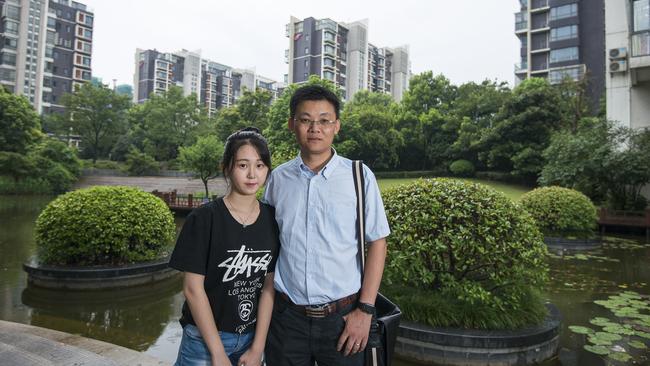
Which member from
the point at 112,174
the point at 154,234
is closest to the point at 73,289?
the point at 154,234

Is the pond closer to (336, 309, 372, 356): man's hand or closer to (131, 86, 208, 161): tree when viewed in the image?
(336, 309, 372, 356): man's hand

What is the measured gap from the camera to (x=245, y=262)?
1759 mm

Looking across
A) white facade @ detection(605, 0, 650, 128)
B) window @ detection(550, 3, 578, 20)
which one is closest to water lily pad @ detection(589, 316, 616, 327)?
white facade @ detection(605, 0, 650, 128)

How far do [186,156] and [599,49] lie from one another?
3782 cm

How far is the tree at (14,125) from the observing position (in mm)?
24781

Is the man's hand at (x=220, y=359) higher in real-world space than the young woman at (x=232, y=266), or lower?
lower

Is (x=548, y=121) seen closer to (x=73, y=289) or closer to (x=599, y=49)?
(x=599, y=49)

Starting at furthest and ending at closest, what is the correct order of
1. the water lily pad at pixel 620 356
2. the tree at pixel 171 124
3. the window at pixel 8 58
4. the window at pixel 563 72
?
the window at pixel 8 58
the tree at pixel 171 124
the window at pixel 563 72
the water lily pad at pixel 620 356

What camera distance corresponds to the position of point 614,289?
6.46m

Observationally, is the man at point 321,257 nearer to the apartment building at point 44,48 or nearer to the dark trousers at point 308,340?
the dark trousers at point 308,340

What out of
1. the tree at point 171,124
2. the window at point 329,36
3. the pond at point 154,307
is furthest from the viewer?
the window at point 329,36

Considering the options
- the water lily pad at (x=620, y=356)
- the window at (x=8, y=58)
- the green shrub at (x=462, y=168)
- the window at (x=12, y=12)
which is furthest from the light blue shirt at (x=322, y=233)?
the window at (x=12, y=12)

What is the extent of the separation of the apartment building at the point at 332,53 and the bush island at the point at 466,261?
168 feet

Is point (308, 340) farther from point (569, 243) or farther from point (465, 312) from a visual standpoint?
point (569, 243)
